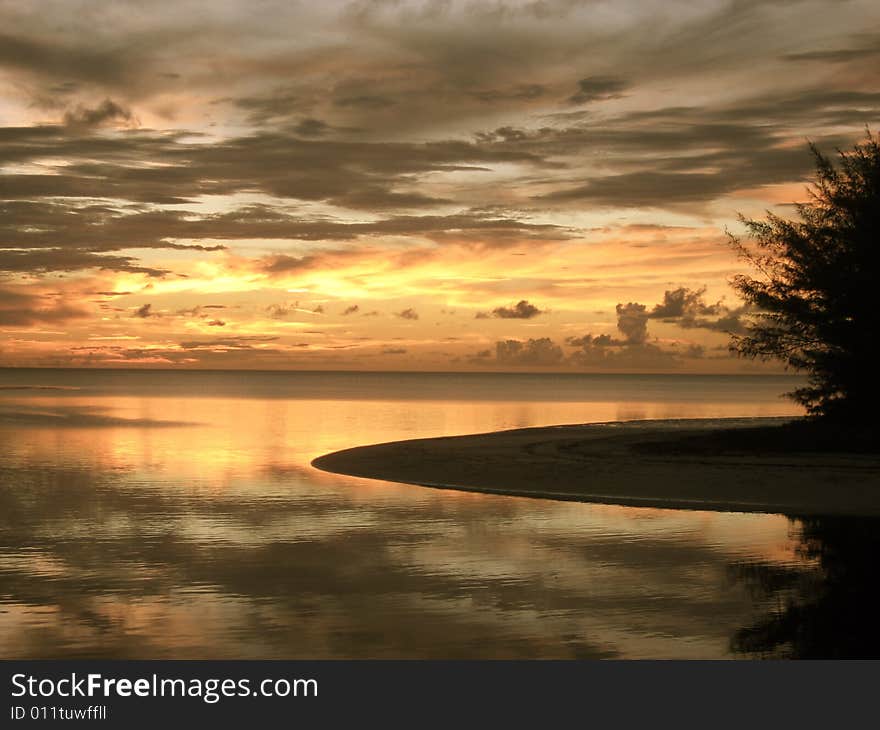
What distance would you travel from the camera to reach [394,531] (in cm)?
2152

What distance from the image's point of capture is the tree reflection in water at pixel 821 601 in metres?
11.9

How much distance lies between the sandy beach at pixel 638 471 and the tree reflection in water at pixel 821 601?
199 inches

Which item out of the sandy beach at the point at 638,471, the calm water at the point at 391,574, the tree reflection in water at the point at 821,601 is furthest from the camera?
the sandy beach at the point at 638,471

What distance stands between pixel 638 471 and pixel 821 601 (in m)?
→ 17.4

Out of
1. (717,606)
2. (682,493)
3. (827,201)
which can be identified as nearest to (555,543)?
(717,606)

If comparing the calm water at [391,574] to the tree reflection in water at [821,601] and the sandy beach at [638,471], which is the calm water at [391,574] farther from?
the sandy beach at [638,471]

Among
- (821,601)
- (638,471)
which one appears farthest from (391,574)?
(638,471)

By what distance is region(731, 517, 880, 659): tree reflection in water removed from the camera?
470 inches

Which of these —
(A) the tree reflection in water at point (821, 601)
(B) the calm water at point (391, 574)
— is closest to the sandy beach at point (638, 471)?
(B) the calm water at point (391, 574)

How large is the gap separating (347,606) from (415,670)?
3315mm

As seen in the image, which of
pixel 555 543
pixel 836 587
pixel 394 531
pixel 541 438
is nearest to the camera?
pixel 836 587

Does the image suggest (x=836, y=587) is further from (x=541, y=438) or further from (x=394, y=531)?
(x=541, y=438)

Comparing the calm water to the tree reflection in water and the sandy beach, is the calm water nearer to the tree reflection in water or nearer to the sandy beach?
the tree reflection in water

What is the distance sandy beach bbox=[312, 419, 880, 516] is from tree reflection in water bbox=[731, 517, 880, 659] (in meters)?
5.06
